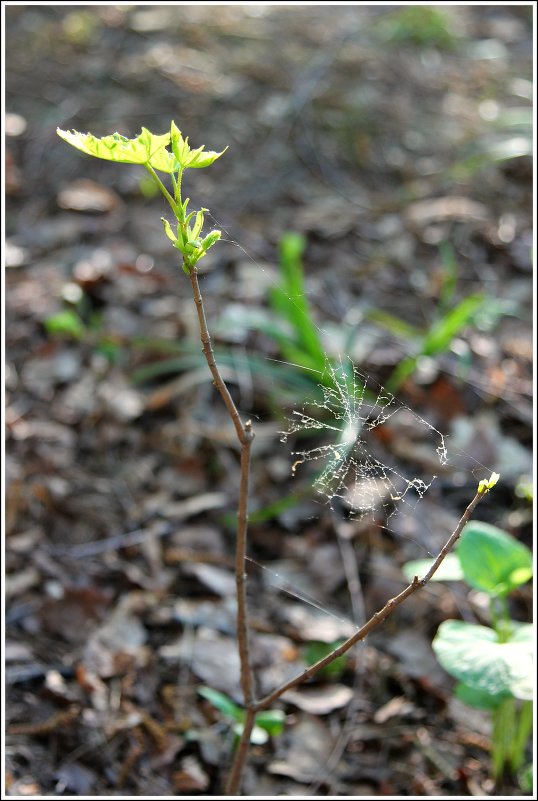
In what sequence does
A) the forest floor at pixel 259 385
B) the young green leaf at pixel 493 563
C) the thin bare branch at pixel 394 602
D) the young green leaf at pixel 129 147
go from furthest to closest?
the forest floor at pixel 259 385 → the young green leaf at pixel 493 563 → the thin bare branch at pixel 394 602 → the young green leaf at pixel 129 147

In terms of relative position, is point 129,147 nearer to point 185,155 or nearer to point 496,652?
point 185,155

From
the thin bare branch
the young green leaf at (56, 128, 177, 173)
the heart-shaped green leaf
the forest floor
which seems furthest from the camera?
the forest floor

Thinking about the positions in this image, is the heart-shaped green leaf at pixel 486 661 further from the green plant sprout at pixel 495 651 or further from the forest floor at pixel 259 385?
the forest floor at pixel 259 385

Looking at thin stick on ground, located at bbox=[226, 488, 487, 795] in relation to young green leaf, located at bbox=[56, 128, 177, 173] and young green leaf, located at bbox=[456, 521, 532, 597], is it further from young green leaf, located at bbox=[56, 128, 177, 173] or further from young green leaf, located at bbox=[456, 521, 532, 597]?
young green leaf, located at bbox=[56, 128, 177, 173]

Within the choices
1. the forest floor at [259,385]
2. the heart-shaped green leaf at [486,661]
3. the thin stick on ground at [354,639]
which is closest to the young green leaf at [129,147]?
the forest floor at [259,385]

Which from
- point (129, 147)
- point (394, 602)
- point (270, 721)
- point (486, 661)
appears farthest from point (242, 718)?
point (129, 147)

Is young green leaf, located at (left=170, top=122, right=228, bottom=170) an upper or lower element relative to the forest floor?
upper

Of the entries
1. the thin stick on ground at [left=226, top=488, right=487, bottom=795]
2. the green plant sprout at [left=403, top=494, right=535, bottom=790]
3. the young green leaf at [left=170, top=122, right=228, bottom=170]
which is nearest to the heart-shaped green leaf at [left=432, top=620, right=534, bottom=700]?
the green plant sprout at [left=403, top=494, right=535, bottom=790]

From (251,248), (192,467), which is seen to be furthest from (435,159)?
(192,467)
